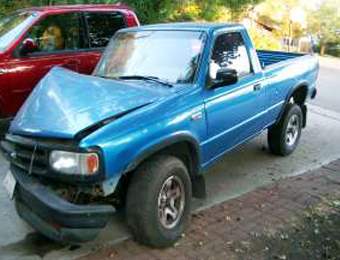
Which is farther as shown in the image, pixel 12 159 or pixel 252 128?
pixel 252 128

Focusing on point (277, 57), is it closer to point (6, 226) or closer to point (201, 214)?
point (201, 214)

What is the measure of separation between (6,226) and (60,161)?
4.70ft

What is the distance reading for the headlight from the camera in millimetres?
3240

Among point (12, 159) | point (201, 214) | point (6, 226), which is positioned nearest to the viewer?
point (12, 159)

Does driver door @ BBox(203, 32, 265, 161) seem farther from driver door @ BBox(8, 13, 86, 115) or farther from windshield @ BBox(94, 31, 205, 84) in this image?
driver door @ BBox(8, 13, 86, 115)

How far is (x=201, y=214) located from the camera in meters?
4.62

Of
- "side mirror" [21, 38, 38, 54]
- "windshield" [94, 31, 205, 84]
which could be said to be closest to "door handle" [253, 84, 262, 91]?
"windshield" [94, 31, 205, 84]

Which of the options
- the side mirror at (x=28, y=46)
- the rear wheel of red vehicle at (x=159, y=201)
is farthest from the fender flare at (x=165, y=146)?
the side mirror at (x=28, y=46)

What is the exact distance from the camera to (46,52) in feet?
22.4

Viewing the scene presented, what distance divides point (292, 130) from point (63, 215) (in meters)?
4.37

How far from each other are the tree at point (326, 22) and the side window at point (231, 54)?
31982 millimetres

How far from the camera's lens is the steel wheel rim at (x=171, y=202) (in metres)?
3.88

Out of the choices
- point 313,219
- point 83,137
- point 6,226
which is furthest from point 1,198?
point 313,219

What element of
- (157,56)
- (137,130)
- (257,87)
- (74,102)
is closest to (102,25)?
(157,56)
